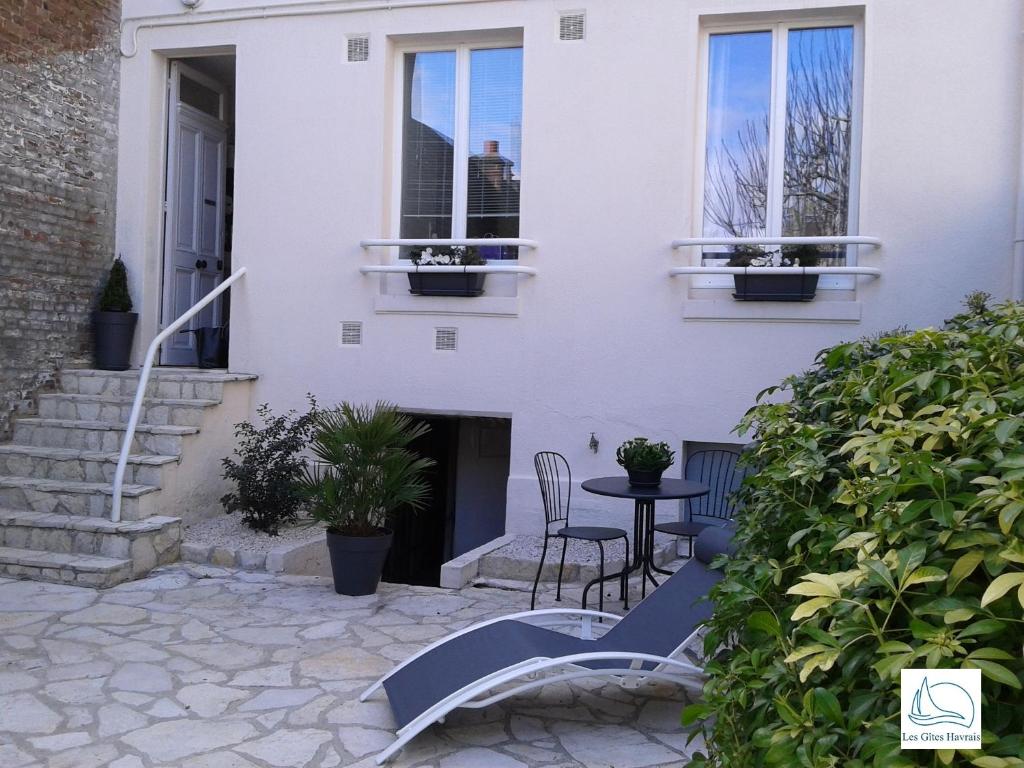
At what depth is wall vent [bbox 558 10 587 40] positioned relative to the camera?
289 inches

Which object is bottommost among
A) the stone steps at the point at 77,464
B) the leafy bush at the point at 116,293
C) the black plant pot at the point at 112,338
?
the stone steps at the point at 77,464

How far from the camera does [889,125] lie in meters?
6.72

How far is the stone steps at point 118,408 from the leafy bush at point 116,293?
842 millimetres

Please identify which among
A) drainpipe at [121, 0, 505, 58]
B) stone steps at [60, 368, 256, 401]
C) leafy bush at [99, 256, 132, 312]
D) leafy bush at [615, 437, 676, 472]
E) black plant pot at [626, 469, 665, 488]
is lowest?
black plant pot at [626, 469, 665, 488]

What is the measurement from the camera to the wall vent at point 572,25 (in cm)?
733

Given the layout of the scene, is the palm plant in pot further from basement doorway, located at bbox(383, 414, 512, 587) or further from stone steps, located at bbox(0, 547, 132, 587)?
basement doorway, located at bbox(383, 414, 512, 587)

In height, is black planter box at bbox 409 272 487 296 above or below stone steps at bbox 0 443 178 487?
above

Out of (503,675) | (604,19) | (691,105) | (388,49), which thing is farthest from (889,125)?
(503,675)

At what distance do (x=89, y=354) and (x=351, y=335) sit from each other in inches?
91.1

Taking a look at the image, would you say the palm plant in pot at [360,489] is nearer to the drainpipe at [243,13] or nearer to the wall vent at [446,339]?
the wall vent at [446,339]

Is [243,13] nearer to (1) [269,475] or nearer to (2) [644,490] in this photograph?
(1) [269,475]

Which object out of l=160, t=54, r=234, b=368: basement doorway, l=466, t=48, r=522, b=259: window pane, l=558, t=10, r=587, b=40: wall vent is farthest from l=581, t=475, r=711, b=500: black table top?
l=160, t=54, r=234, b=368: basement doorway

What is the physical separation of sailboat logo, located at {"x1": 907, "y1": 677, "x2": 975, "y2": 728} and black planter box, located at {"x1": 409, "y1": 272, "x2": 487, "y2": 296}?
619cm
